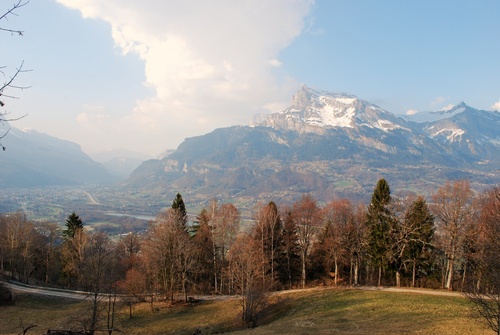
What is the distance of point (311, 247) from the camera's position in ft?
175

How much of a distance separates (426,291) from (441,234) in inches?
372

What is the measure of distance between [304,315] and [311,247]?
21.5 m

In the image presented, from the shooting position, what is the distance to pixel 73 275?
199 feet

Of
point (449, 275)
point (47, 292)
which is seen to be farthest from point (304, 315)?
point (47, 292)

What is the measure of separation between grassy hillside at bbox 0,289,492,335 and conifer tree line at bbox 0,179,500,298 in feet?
10.9

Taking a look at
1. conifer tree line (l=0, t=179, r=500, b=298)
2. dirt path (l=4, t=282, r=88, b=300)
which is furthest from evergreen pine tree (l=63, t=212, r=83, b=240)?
dirt path (l=4, t=282, r=88, b=300)

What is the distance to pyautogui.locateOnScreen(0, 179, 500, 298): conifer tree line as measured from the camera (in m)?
40.5

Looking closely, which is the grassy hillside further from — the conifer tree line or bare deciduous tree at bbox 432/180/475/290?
bare deciduous tree at bbox 432/180/475/290

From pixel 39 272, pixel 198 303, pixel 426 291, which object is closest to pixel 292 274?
pixel 198 303

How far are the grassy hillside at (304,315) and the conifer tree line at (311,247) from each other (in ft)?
10.9

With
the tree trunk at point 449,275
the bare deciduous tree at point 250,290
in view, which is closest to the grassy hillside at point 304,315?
the bare deciduous tree at point 250,290

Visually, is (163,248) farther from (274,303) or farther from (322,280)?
(322,280)

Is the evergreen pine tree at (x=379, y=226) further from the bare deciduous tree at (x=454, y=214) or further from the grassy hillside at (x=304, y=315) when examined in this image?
the grassy hillside at (x=304, y=315)

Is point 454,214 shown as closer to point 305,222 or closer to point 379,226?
point 379,226
